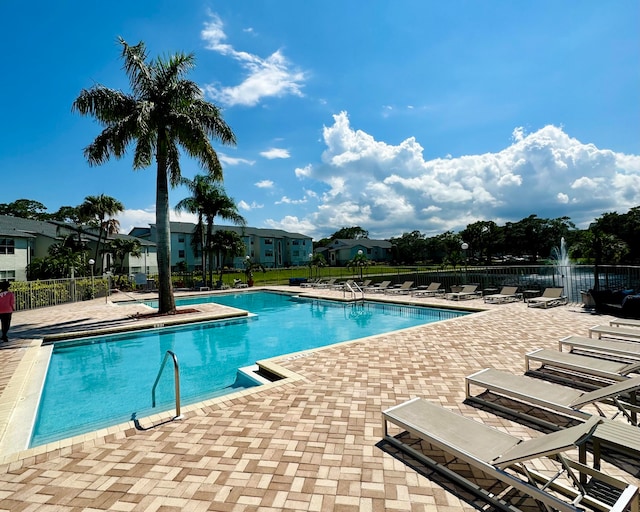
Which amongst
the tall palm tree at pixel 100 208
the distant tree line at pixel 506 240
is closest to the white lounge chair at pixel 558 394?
the tall palm tree at pixel 100 208

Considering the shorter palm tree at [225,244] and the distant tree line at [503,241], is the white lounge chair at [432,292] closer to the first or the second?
the shorter palm tree at [225,244]

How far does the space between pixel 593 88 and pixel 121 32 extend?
704 inches

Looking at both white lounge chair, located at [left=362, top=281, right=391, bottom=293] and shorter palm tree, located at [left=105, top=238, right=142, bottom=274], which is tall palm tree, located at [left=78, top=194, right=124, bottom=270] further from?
white lounge chair, located at [left=362, top=281, right=391, bottom=293]

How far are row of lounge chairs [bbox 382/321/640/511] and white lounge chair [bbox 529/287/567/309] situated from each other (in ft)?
28.9

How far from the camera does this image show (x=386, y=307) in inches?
648

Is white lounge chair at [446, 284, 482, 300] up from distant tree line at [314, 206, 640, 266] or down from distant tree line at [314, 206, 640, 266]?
down

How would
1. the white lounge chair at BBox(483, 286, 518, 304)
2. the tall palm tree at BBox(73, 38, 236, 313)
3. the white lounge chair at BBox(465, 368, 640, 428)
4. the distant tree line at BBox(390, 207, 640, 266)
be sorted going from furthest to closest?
the distant tree line at BBox(390, 207, 640, 266)
the white lounge chair at BBox(483, 286, 518, 304)
the tall palm tree at BBox(73, 38, 236, 313)
the white lounge chair at BBox(465, 368, 640, 428)

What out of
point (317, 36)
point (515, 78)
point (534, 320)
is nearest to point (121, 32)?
point (317, 36)

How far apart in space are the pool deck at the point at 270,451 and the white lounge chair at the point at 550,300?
769cm

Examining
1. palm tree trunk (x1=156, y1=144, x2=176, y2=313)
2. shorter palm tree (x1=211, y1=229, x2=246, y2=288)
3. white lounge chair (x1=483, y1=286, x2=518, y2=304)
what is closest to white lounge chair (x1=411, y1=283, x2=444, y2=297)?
white lounge chair (x1=483, y1=286, x2=518, y2=304)

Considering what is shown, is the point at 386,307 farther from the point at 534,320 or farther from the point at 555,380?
the point at 555,380

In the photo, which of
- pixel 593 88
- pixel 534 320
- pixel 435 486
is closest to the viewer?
pixel 435 486

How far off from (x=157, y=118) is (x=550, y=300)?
17.4 metres

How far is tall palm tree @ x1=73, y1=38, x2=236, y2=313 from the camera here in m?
12.3
